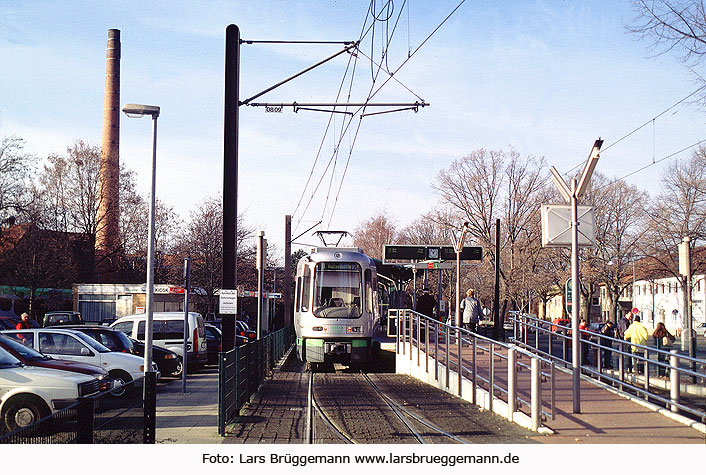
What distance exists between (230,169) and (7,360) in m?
5.74

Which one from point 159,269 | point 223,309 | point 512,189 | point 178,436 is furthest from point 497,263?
point 159,269

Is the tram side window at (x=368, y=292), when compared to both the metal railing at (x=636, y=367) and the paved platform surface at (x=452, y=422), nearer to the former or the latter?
the metal railing at (x=636, y=367)

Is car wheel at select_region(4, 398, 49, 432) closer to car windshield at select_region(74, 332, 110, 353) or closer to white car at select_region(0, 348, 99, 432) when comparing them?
white car at select_region(0, 348, 99, 432)

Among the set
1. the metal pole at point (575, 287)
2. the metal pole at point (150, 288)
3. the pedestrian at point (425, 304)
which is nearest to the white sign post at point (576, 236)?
the metal pole at point (575, 287)

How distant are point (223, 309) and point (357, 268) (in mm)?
8400

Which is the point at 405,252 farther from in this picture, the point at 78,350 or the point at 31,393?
the point at 31,393

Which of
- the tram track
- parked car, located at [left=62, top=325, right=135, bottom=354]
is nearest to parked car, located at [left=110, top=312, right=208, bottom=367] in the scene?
parked car, located at [left=62, top=325, right=135, bottom=354]

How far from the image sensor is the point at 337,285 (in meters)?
23.0

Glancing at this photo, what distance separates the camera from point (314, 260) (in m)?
23.1

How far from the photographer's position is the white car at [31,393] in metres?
11.0

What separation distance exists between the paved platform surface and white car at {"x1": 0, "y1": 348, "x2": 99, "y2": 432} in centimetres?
144

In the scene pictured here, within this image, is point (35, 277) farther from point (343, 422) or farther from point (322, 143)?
point (343, 422)

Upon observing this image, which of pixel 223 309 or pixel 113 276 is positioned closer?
pixel 223 309

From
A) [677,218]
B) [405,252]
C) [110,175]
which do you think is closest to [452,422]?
[405,252]
